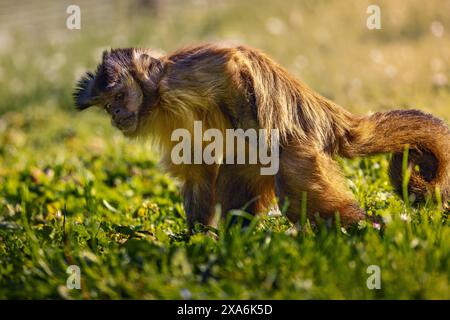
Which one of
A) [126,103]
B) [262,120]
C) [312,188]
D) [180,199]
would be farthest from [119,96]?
[312,188]

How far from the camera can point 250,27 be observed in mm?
13078

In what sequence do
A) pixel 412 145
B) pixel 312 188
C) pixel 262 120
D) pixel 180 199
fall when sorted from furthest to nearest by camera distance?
pixel 180 199 → pixel 412 145 → pixel 262 120 → pixel 312 188

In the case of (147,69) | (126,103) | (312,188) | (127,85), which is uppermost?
(147,69)

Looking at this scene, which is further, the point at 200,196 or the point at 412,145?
the point at 200,196

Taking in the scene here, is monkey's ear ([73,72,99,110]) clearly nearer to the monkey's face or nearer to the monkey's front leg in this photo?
the monkey's face

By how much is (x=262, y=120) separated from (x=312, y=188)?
564 mm

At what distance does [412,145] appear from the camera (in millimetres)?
5160

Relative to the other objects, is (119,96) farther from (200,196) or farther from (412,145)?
(412,145)

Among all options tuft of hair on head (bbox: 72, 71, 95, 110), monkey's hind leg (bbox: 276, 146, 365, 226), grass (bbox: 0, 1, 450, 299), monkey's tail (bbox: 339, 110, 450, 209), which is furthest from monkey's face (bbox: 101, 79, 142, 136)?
monkey's tail (bbox: 339, 110, 450, 209)

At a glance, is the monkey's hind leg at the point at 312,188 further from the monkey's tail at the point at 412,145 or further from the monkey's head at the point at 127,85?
the monkey's head at the point at 127,85

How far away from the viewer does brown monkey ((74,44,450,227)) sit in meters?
4.91

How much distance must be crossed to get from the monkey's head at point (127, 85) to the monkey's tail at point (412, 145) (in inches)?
57.2

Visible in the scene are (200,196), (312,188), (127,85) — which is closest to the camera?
(312,188)
